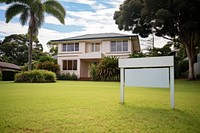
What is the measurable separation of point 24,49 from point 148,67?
4541 centimetres

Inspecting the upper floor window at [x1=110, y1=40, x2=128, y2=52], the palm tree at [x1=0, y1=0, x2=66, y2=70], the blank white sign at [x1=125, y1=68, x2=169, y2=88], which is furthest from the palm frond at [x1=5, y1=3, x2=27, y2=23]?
the blank white sign at [x1=125, y1=68, x2=169, y2=88]

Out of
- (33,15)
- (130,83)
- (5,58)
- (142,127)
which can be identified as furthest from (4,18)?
(5,58)

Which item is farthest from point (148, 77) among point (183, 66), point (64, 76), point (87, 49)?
point (87, 49)

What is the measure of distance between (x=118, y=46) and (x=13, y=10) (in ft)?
44.5

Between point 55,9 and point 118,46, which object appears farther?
point 118,46

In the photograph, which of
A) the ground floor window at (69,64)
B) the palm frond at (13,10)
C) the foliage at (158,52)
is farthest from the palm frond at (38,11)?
the foliage at (158,52)

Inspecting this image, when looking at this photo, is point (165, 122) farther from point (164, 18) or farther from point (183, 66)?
point (183, 66)

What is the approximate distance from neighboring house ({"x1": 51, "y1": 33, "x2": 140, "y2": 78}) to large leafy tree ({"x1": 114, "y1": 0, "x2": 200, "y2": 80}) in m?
4.05

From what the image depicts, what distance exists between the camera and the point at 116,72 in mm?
20969

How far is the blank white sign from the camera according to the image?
14.4 feet

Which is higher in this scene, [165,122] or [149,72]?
[149,72]

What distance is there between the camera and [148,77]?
4594 mm

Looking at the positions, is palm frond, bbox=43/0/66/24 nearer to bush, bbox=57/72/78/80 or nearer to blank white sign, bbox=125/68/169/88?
bush, bbox=57/72/78/80

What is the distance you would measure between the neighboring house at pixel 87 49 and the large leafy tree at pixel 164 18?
4049 millimetres
